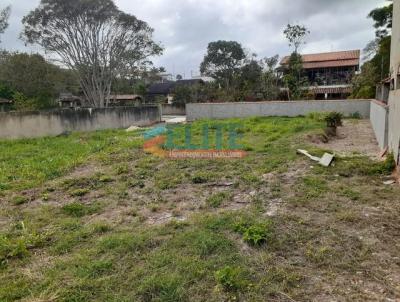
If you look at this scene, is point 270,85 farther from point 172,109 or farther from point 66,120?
point 66,120

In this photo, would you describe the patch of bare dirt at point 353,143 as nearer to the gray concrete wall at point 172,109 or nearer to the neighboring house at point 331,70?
the neighboring house at point 331,70

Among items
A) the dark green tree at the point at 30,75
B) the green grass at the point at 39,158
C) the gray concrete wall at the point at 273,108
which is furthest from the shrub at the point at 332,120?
the dark green tree at the point at 30,75

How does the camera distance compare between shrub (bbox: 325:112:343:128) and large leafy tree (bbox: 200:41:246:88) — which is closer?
shrub (bbox: 325:112:343:128)

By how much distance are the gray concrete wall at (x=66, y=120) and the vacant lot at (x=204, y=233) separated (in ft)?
18.1

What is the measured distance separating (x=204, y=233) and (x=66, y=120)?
10.6 metres

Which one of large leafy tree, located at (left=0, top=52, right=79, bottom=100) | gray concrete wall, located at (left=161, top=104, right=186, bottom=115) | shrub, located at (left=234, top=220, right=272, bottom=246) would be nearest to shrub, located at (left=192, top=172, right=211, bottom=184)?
shrub, located at (left=234, top=220, right=272, bottom=246)

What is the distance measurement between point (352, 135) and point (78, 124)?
33.0 ft

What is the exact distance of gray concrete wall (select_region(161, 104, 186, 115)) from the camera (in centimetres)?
2546

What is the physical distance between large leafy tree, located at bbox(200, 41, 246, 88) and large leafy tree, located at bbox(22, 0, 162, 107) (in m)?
8.06

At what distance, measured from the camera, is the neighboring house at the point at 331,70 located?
23.7 metres

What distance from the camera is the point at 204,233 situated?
9.39 ft

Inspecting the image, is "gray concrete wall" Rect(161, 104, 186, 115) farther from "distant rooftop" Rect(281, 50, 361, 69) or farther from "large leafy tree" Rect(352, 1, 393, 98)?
"large leafy tree" Rect(352, 1, 393, 98)

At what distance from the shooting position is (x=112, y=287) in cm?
214
